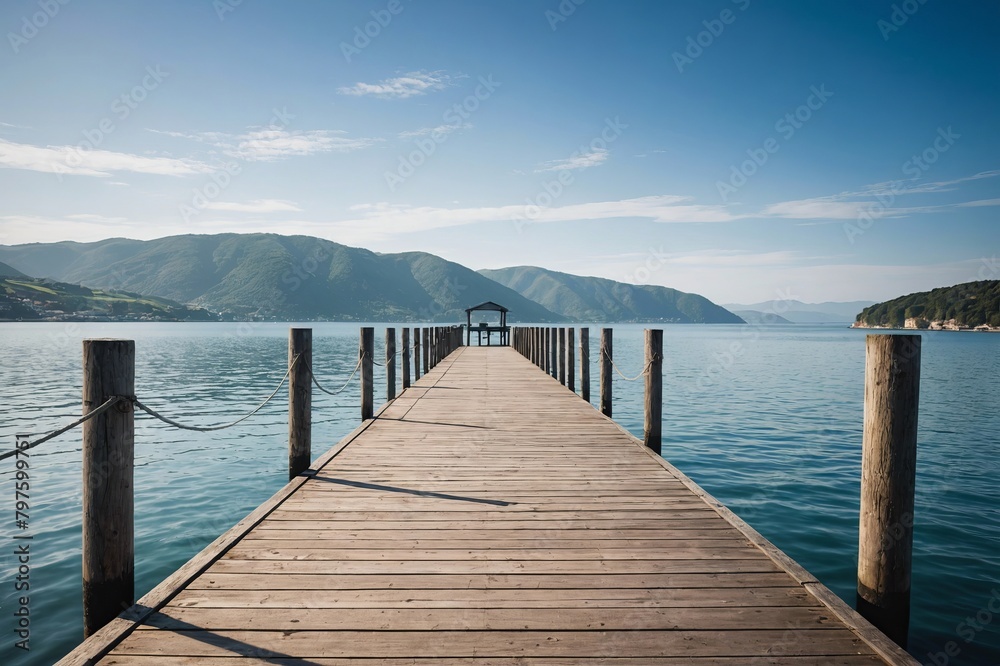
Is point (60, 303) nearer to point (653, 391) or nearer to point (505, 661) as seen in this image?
point (653, 391)

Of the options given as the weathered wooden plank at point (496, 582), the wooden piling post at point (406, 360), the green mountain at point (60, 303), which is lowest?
the weathered wooden plank at point (496, 582)

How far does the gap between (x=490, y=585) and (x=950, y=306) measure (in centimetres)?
17420

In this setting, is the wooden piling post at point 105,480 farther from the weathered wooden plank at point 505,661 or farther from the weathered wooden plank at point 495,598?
the weathered wooden plank at point 505,661

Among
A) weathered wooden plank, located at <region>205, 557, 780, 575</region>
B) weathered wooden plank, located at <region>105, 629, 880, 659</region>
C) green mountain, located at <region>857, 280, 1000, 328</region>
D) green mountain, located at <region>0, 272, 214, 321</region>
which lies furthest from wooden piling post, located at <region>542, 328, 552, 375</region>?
green mountain, located at <region>857, 280, 1000, 328</region>

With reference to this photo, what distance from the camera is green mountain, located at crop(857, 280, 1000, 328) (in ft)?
417

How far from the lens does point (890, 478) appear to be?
122 inches

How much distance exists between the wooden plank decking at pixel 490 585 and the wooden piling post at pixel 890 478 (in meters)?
0.35

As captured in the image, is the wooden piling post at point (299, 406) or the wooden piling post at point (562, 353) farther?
the wooden piling post at point (562, 353)

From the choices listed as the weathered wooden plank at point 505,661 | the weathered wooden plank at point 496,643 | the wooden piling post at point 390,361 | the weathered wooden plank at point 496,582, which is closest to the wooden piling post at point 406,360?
the wooden piling post at point 390,361

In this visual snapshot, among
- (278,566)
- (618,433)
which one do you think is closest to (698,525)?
(278,566)

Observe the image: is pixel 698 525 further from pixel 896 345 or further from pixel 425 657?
pixel 425 657

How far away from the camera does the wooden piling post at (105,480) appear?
2.95 metres

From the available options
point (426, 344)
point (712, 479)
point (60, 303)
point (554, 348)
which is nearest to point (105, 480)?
point (712, 479)

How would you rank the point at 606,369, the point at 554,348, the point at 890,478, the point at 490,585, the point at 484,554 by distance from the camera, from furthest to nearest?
1. the point at 554,348
2. the point at 606,369
3. the point at 484,554
4. the point at 490,585
5. the point at 890,478
